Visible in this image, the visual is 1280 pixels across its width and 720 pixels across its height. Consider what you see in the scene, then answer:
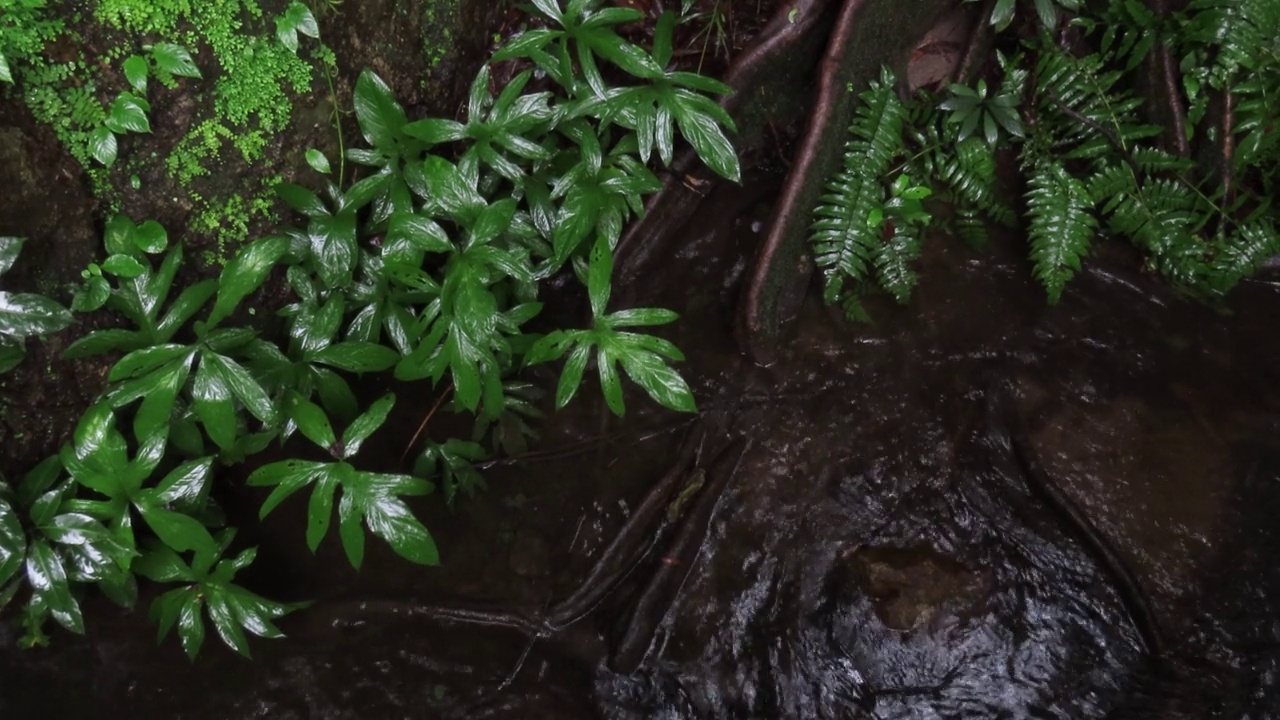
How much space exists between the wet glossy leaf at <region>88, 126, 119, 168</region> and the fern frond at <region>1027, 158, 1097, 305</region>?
341cm

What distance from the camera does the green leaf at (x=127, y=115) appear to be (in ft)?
8.19

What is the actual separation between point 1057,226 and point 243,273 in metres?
3.12

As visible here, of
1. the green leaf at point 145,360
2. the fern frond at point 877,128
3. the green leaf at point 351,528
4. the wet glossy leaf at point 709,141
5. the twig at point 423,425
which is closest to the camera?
the green leaf at point 145,360

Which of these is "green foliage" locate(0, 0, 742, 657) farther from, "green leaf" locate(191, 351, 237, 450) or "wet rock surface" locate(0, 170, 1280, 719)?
"wet rock surface" locate(0, 170, 1280, 719)

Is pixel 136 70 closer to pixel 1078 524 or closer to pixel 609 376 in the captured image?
pixel 609 376

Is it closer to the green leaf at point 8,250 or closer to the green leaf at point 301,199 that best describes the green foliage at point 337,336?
the green leaf at point 301,199

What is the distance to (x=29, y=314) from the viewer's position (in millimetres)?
2391

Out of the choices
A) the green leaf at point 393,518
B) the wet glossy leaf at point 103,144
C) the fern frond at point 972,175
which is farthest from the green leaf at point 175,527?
the fern frond at point 972,175

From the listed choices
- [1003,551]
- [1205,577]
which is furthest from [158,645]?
Answer: [1205,577]

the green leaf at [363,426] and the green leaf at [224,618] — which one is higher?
the green leaf at [363,426]

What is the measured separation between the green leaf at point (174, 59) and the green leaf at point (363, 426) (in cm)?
115

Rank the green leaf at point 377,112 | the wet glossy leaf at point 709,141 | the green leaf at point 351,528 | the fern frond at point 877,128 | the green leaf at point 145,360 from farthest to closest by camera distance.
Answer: the fern frond at point 877,128 < the wet glossy leaf at point 709,141 < the green leaf at point 377,112 < the green leaf at point 351,528 < the green leaf at point 145,360

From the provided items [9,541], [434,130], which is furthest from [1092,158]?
[9,541]

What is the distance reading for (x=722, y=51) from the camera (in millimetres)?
3586
